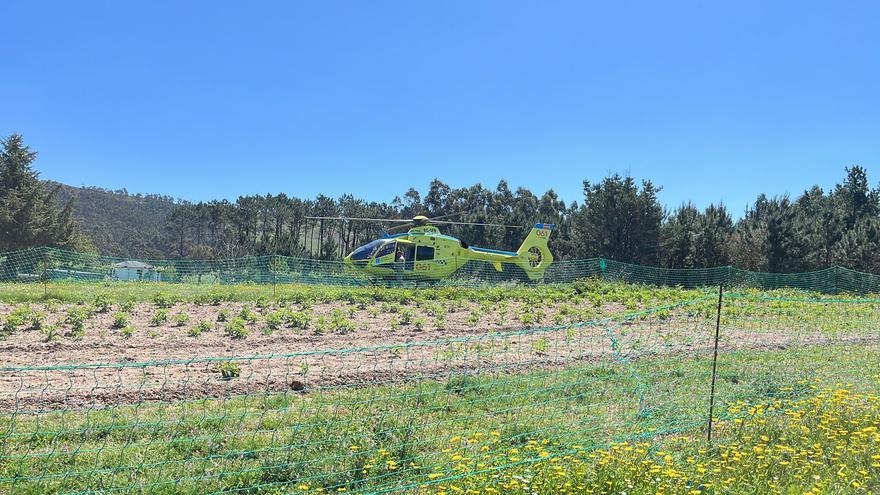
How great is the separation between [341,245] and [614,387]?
7351cm

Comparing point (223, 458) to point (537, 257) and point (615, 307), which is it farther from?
point (537, 257)

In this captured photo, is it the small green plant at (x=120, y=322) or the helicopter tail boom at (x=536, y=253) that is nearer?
the small green plant at (x=120, y=322)

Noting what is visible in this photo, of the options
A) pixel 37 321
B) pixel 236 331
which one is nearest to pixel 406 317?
pixel 236 331

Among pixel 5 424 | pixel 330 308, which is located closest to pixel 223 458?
pixel 5 424

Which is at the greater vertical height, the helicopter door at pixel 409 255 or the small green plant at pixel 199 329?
the helicopter door at pixel 409 255

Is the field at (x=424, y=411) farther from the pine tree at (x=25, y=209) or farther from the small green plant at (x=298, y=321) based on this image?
the pine tree at (x=25, y=209)

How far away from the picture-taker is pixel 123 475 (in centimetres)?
430

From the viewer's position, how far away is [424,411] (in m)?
5.86

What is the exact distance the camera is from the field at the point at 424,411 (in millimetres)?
4281

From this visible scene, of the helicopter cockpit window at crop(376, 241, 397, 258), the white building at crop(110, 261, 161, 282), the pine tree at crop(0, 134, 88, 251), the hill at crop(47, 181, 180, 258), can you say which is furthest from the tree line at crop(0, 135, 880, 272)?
the hill at crop(47, 181, 180, 258)

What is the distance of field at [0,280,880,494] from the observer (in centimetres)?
428

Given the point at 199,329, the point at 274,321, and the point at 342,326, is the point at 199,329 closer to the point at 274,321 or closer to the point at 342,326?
the point at 274,321

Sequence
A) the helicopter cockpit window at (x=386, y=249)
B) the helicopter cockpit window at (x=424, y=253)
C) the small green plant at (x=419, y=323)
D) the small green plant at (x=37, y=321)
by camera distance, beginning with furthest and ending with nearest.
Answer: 1. the helicopter cockpit window at (x=424, y=253)
2. the helicopter cockpit window at (x=386, y=249)
3. the small green plant at (x=419, y=323)
4. the small green plant at (x=37, y=321)

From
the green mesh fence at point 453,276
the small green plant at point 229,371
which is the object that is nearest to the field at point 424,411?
the small green plant at point 229,371
